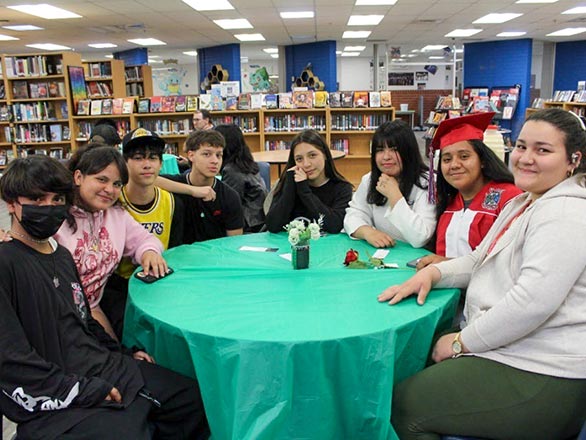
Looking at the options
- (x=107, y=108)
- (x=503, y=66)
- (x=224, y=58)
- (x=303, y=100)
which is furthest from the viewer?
(x=224, y=58)

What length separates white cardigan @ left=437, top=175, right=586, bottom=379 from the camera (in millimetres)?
1443

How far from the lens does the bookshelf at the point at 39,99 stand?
8.74m

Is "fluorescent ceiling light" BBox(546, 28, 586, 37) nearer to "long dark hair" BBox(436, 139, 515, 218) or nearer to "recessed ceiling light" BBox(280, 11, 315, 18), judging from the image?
"recessed ceiling light" BBox(280, 11, 315, 18)

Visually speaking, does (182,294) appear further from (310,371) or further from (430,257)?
(430,257)

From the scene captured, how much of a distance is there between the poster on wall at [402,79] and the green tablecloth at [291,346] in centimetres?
2336

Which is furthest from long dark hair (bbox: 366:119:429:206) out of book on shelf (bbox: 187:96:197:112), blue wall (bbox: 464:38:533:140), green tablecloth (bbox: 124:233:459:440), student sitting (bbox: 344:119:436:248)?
blue wall (bbox: 464:38:533:140)

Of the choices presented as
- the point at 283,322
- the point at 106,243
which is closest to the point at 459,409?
the point at 283,322

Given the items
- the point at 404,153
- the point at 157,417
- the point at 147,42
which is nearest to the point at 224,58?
the point at 147,42

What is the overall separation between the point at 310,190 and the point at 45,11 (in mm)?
8664

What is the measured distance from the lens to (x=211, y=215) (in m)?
3.00

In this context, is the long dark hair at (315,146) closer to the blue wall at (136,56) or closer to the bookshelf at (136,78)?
the bookshelf at (136,78)

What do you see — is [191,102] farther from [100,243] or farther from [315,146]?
[100,243]

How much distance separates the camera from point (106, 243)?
7.19ft

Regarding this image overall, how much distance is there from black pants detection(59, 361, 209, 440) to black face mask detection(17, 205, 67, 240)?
58cm
